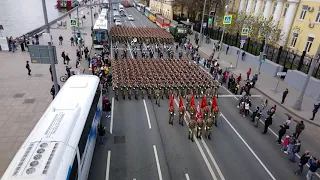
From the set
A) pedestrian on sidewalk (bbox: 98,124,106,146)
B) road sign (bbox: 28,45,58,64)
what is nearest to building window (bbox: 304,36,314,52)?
pedestrian on sidewalk (bbox: 98,124,106,146)

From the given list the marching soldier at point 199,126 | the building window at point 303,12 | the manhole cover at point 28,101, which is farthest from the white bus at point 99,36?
the building window at point 303,12

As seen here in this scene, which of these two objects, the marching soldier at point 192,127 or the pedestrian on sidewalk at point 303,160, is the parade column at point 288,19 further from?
the marching soldier at point 192,127

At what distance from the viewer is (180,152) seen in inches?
488

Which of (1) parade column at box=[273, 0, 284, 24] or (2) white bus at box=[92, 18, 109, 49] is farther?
(1) parade column at box=[273, 0, 284, 24]

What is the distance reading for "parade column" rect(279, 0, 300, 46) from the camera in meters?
32.0

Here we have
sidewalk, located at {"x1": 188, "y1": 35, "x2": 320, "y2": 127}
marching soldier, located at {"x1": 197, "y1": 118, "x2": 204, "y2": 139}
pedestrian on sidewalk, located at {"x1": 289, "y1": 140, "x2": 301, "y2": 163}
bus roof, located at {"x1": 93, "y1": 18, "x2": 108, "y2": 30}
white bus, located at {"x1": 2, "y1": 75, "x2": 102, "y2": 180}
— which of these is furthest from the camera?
bus roof, located at {"x1": 93, "y1": 18, "x2": 108, "y2": 30}

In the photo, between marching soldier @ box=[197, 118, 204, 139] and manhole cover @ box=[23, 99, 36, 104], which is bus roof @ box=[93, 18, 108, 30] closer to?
manhole cover @ box=[23, 99, 36, 104]

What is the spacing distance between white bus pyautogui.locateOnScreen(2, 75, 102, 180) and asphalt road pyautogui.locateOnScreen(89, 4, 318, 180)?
2.23 meters

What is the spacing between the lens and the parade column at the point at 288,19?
3203 cm

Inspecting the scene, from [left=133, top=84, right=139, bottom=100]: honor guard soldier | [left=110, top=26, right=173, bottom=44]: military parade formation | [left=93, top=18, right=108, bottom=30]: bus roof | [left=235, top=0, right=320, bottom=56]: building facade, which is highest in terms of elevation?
[left=235, top=0, right=320, bottom=56]: building facade

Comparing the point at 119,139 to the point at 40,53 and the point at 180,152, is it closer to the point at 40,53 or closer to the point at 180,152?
the point at 180,152

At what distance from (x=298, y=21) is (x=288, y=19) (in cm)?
141

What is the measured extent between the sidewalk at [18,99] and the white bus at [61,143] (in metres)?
3.93

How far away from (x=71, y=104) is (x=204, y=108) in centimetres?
847
